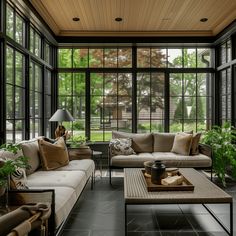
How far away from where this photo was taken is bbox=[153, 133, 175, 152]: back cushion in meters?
5.41

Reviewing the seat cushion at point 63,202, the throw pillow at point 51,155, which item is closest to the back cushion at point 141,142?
the throw pillow at point 51,155

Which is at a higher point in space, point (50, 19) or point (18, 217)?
point (50, 19)

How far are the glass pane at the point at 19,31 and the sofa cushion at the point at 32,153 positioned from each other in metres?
1.71

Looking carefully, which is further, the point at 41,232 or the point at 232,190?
the point at 232,190

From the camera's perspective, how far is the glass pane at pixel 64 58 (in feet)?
21.3

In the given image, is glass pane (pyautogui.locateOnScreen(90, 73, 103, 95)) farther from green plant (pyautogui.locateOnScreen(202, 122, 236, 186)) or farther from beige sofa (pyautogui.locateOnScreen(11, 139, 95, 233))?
green plant (pyautogui.locateOnScreen(202, 122, 236, 186))

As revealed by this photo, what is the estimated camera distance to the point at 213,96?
6.54m

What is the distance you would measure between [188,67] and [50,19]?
3321 millimetres

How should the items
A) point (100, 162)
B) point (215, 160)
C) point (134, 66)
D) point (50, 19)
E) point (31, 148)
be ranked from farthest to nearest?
point (134, 66), point (100, 162), point (50, 19), point (215, 160), point (31, 148)

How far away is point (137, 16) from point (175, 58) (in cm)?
179

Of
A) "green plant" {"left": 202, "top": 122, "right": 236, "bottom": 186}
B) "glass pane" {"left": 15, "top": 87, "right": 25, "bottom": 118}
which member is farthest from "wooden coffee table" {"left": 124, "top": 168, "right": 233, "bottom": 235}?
"glass pane" {"left": 15, "top": 87, "right": 25, "bottom": 118}

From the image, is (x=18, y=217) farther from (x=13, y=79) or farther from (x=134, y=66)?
(x=134, y=66)

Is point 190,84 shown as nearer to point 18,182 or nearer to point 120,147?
point 120,147

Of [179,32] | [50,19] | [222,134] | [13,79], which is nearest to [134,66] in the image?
[179,32]
